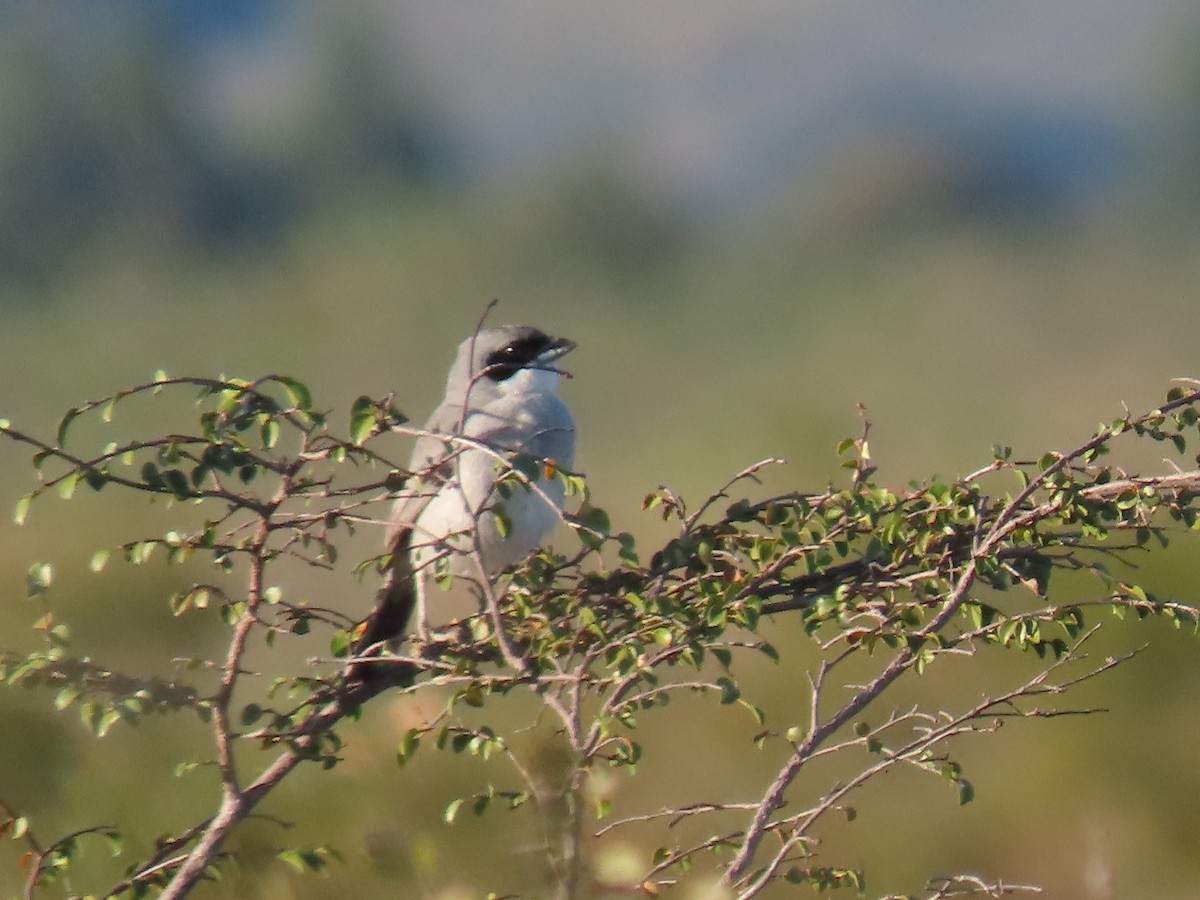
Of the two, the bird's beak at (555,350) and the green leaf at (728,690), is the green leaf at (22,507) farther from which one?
the bird's beak at (555,350)

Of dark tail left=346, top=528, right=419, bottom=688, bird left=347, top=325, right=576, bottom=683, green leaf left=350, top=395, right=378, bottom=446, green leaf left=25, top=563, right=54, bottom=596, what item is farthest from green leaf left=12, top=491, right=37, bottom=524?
bird left=347, top=325, right=576, bottom=683

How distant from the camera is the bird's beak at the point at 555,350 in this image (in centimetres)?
474

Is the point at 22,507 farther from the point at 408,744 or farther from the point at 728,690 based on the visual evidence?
the point at 728,690

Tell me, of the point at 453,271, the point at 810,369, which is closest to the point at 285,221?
the point at 453,271

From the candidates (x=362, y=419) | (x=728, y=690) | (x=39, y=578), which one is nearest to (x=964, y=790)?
(x=728, y=690)

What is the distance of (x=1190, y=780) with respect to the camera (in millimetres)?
10102

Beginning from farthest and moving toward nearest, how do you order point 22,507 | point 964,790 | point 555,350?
point 555,350, point 964,790, point 22,507

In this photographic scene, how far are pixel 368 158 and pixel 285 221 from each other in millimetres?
5083

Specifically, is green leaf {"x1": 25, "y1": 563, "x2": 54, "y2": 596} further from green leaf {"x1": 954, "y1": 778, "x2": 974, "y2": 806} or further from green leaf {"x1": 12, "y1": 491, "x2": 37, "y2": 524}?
green leaf {"x1": 954, "y1": 778, "x2": 974, "y2": 806}

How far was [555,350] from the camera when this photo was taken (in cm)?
478

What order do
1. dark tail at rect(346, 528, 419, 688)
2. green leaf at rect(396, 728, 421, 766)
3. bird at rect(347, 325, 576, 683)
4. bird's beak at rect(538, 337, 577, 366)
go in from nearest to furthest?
green leaf at rect(396, 728, 421, 766)
dark tail at rect(346, 528, 419, 688)
bird at rect(347, 325, 576, 683)
bird's beak at rect(538, 337, 577, 366)

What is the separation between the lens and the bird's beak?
15.6 ft

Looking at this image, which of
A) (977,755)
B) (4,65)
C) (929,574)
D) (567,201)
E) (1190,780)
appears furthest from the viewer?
(4,65)

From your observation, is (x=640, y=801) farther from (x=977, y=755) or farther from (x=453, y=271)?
(x=453, y=271)
